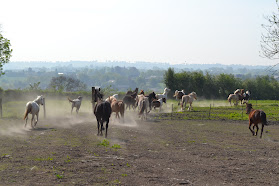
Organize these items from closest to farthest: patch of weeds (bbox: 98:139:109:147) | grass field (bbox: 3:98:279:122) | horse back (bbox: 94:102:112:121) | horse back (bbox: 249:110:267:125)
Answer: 1. patch of weeds (bbox: 98:139:109:147)
2. horse back (bbox: 94:102:112:121)
3. horse back (bbox: 249:110:267:125)
4. grass field (bbox: 3:98:279:122)

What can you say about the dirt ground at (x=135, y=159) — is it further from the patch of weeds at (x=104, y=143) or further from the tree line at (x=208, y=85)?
the tree line at (x=208, y=85)

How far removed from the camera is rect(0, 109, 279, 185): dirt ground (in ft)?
38.0

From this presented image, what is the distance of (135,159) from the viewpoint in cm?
1452

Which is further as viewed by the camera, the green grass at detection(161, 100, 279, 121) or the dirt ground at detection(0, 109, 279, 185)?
the green grass at detection(161, 100, 279, 121)

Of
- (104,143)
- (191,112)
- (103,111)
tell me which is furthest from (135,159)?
(191,112)

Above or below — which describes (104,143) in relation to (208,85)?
above

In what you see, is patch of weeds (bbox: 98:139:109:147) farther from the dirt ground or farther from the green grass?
the green grass

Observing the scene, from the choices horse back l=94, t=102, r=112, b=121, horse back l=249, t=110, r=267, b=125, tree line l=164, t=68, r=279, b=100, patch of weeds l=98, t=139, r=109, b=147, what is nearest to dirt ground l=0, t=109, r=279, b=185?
patch of weeds l=98, t=139, r=109, b=147

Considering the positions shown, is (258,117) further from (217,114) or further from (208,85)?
(208,85)

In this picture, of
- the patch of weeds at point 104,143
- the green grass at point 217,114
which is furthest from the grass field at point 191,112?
the patch of weeds at point 104,143

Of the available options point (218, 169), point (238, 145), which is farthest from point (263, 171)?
point (238, 145)

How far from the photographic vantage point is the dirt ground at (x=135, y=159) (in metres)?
11.6

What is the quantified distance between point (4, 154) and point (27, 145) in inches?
97.7

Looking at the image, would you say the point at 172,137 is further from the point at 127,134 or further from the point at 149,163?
the point at 149,163
